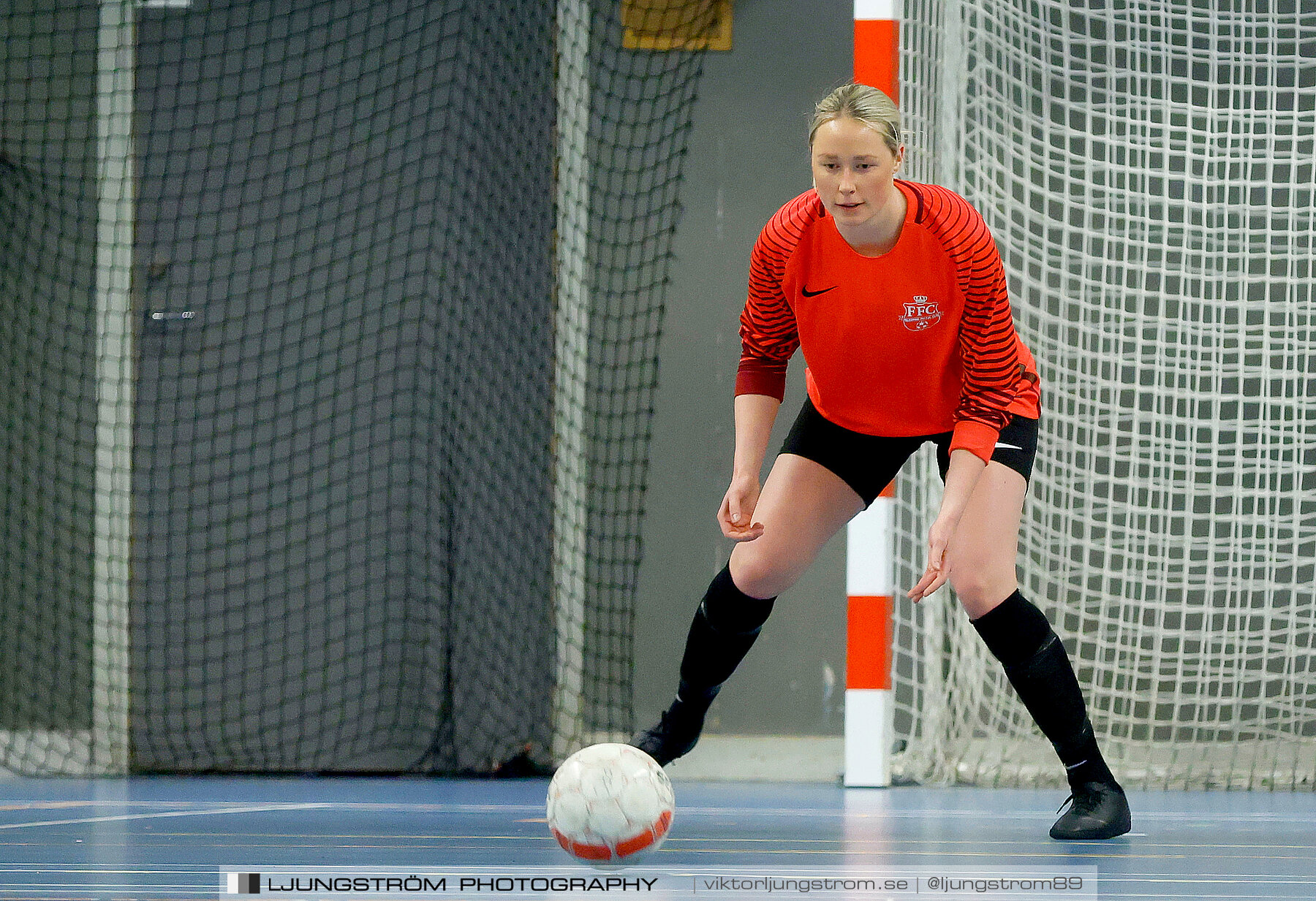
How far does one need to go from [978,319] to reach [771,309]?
435 millimetres

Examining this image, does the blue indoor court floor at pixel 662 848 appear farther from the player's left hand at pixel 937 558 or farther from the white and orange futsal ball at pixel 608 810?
the player's left hand at pixel 937 558

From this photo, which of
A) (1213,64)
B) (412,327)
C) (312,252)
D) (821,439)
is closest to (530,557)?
(412,327)

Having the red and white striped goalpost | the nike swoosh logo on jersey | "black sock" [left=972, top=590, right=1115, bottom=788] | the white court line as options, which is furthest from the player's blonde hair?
the white court line

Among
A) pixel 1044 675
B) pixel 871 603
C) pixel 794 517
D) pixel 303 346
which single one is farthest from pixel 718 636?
pixel 303 346

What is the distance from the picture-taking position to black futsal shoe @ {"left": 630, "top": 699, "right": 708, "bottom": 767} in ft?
10.2

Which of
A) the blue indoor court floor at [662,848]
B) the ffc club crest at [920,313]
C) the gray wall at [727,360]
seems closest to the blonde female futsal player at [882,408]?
the ffc club crest at [920,313]

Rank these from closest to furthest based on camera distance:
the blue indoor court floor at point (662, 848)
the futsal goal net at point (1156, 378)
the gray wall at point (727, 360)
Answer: the blue indoor court floor at point (662, 848) < the futsal goal net at point (1156, 378) < the gray wall at point (727, 360)

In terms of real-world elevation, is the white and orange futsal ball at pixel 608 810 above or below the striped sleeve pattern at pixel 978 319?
below

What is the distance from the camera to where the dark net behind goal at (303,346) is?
15.3 feet

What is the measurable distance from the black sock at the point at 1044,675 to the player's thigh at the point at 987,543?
0.13 feet

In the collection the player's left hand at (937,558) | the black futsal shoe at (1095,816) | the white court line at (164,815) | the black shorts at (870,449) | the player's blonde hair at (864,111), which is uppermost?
the player's blonde hair at (864,111)

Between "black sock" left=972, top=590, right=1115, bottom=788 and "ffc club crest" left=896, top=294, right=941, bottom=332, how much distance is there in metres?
0.59

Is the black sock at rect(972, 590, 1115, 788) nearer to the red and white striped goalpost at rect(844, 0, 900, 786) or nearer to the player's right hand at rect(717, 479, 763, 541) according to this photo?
the player's right hand at rect(717, 479, 763, 541)

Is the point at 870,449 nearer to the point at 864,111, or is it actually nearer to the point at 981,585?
the point at 981,585
